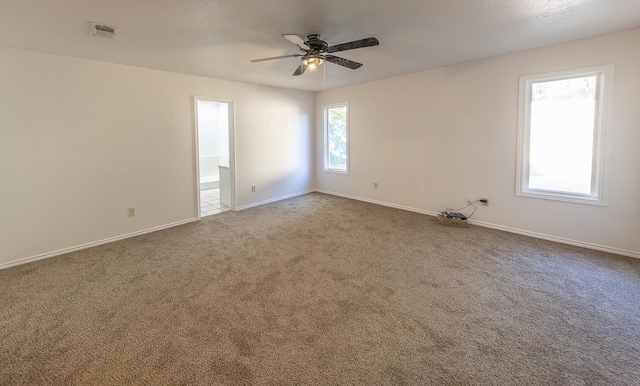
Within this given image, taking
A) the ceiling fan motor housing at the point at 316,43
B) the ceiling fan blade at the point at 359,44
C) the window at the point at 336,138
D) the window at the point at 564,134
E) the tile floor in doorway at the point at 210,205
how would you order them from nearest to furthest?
the ceiling fan blade at the point at 359,44 → the ceiling fan motor housing at the point at 316,43 → the window at the point at 564,134 → the tile floor in doorway at the point at 210,205 → the window at the point at 336,138

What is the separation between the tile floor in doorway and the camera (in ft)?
17.8

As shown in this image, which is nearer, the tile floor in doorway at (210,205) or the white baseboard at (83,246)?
the white baseboard at (83,246)

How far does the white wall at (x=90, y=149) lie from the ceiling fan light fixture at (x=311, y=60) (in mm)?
2474

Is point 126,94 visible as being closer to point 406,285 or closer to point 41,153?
point 41,153

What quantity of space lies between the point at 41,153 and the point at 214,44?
2413 mm


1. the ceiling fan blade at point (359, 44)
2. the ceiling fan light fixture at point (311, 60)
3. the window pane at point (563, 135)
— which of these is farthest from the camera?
the window pane at point (563, 135)

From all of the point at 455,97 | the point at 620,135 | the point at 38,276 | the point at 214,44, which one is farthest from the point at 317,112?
the point at 38,276

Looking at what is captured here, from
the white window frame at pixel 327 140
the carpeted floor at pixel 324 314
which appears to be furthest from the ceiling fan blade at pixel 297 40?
the white window frame at pixel 327 140

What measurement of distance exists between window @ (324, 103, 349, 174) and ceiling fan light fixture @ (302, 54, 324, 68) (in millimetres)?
3146

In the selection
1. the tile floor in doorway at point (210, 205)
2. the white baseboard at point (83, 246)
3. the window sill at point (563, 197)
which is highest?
the window sill at point (563, 197)

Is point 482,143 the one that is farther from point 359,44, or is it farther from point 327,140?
point 327,140

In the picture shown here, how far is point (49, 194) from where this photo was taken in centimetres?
342

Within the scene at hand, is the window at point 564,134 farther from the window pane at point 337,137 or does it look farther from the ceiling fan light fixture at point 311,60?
the window pane at point 337,137

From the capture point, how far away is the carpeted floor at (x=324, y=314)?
5.56ft
